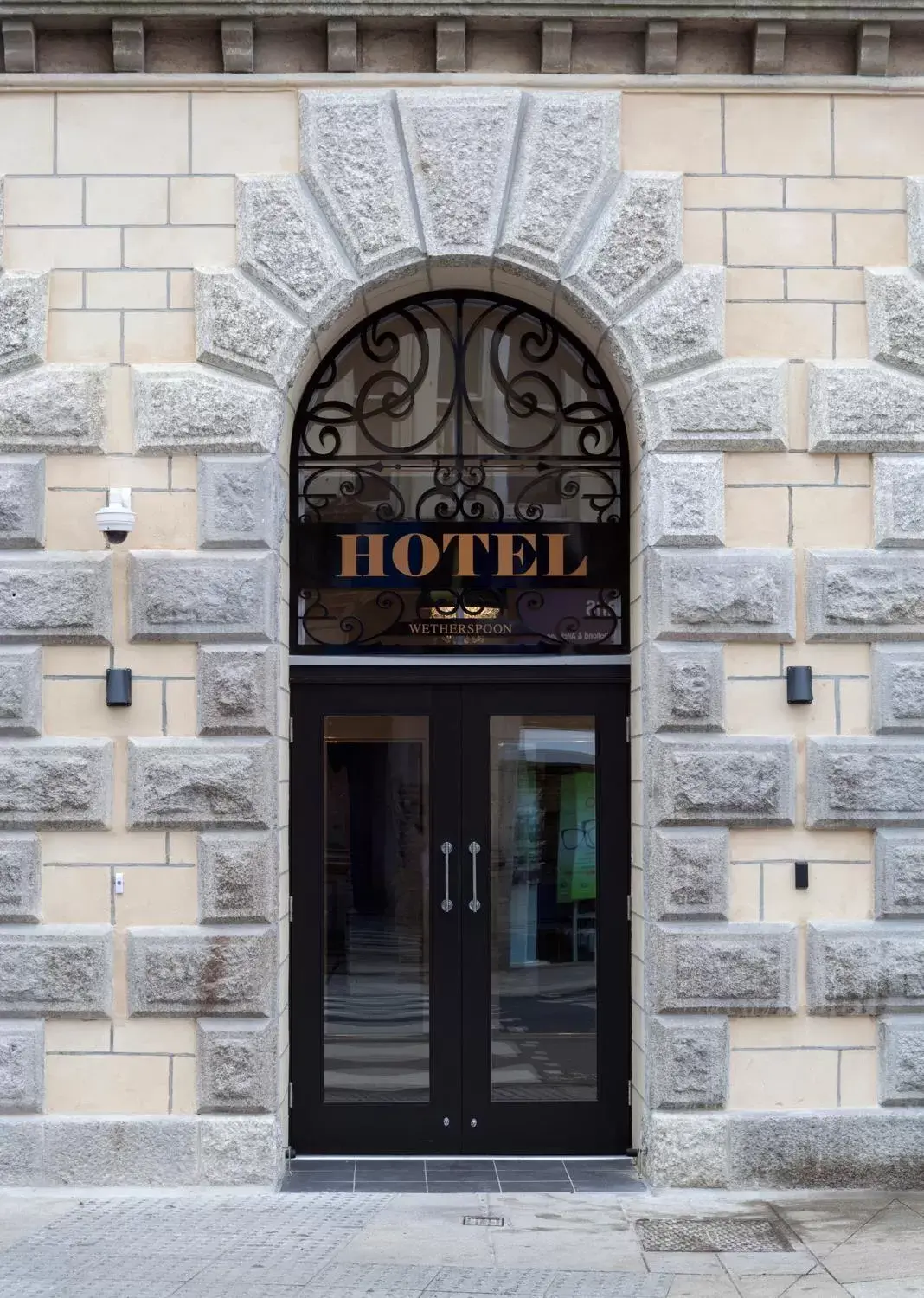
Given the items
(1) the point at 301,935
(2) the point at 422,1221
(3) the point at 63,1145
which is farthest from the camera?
(1) the point at 301,935

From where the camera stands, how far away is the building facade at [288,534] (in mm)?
7473

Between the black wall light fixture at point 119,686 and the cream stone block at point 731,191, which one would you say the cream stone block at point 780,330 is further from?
the black wall light fixture at point 119,686

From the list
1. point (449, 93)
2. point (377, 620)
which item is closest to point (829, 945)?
point (377, 620)

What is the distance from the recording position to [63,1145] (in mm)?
7418

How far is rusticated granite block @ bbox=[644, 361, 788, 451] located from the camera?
7605 millimetres

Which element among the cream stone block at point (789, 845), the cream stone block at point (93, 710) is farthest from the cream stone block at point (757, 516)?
the cream stone block at point (93, 710)

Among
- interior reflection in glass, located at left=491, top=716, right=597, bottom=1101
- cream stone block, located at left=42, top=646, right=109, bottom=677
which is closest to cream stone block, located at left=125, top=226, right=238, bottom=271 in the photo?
cream stone block, located at left=42, top=646, right=109, bottom=677

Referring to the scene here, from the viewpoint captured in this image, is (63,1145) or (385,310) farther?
(385,310)

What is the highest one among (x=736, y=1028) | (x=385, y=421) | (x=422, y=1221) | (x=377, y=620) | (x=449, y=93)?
(x=449, y=93)

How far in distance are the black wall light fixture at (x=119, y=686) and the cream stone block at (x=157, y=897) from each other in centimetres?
89

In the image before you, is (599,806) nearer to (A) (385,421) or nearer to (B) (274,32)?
(A) (385,421)

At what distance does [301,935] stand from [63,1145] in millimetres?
1648

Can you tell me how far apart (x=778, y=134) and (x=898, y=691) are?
311cm

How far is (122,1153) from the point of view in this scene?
24.3 ft
